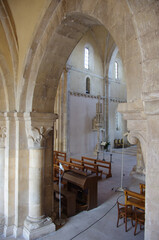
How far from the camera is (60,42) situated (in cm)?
348

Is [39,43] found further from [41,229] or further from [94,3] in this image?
[41,229]

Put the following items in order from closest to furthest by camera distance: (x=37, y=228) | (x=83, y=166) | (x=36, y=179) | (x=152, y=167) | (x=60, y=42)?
(x=152, y=167)
(x=60, y=42)
(x=37, y=228)
(x=36, y=179)
(x=83, y=166)

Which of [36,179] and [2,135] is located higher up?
[2,135]

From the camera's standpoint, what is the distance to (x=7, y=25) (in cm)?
426

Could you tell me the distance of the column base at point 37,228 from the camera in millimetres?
3939

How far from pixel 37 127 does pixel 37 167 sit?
3.06ft

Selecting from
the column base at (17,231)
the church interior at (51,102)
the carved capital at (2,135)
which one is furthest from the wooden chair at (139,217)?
the carved capital at (2,135)

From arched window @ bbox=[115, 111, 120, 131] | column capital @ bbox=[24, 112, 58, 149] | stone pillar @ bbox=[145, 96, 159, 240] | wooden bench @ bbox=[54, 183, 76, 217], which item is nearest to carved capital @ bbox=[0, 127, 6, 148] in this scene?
column capital @ bbox=[24, 112, 58, 149]

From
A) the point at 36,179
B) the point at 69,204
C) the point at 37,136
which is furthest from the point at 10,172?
the point at 69,204

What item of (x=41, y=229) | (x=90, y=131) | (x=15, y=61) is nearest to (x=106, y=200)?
(x=41, y=229)

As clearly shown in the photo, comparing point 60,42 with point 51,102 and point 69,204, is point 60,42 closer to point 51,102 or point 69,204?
point 51,102

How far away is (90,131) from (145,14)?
43.9 ft

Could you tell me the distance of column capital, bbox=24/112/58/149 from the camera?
163 inches

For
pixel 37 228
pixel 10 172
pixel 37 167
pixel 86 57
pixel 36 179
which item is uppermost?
pixel 86 57
